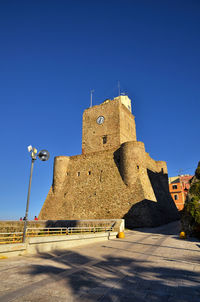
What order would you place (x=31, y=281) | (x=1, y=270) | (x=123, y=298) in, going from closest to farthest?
(x=123, y=298) < (x=31, y=281) < (x=1, y=270)

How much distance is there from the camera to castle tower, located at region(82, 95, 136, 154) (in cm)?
3222

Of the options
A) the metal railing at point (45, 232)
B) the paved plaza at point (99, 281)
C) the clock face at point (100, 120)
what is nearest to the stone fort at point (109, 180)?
the clock face at point (100, 120)

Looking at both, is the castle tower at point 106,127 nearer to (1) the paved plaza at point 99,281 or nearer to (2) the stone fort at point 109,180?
(2) the stone fort at point 109,180

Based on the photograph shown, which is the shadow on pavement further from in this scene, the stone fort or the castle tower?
the castle tower

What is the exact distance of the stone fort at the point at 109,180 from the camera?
23.0 m

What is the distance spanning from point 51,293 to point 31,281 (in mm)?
822

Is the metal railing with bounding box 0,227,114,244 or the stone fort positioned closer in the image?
the metal railing with bounding box 0,227,114,244

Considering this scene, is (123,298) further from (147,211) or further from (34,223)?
(34,223)

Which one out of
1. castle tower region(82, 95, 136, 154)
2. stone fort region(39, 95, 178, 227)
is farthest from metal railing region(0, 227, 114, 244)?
castle tower region(82, 95, 136, 154)

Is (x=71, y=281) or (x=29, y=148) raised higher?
(x=29, y=148)

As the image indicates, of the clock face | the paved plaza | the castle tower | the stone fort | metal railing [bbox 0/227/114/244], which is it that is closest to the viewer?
the paved plaza

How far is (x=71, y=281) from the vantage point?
4.00 m

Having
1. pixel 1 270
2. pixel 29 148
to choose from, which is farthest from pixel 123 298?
pixel 29 148

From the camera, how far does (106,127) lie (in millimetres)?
33156
